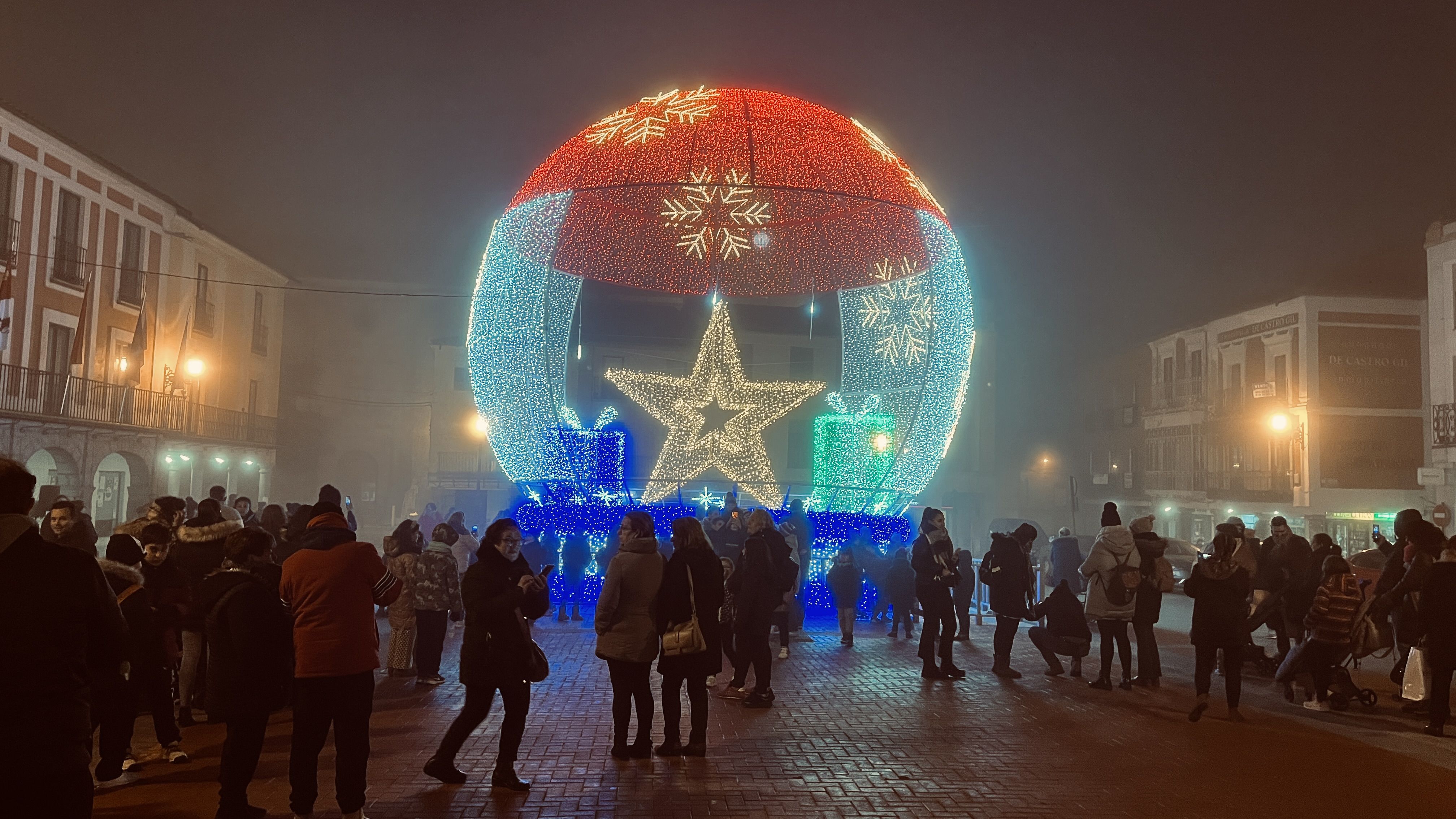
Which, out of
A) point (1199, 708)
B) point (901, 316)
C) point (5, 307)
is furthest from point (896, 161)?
point (5, 307)

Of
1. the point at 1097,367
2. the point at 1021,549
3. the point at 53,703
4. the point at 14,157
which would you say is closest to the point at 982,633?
the point at 1021,549

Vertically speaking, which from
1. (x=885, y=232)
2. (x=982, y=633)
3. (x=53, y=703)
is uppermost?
(x=885, y=232)

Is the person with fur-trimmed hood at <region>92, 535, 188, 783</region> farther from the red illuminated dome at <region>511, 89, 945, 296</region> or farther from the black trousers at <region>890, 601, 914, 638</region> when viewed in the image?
the red illuminated dome at <region>511, 89, 945, 296</region>

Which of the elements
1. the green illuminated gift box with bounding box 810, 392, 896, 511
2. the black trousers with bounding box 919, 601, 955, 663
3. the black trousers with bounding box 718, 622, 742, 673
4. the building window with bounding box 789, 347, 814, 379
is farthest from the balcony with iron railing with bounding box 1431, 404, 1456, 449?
the black trousers with bounding box 718, 622, 742, 673

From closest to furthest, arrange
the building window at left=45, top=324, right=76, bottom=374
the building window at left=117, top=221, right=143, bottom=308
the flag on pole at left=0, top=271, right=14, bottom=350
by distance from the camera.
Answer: the flag on pole at left=0, top=271, right=14, bottom=350 < the building window at left=45, top=324, right=76, bottom=374 < the building window at left=117, top=221, right=143, bottom=308

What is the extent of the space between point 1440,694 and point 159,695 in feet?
30.0

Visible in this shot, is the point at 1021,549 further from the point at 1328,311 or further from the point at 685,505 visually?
the point at 1328,311

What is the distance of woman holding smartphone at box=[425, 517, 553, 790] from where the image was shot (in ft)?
20.1

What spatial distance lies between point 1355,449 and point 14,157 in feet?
123

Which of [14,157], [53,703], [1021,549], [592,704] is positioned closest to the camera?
[53,703]

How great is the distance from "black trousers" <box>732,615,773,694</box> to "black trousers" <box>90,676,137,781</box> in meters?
4.71

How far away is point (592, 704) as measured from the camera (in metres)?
8.99

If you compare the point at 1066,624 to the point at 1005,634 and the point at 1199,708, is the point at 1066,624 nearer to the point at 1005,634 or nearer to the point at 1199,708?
Result: the point at 1005,634

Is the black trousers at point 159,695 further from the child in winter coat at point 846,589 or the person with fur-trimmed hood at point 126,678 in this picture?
the child in winter coat at point 846,589
